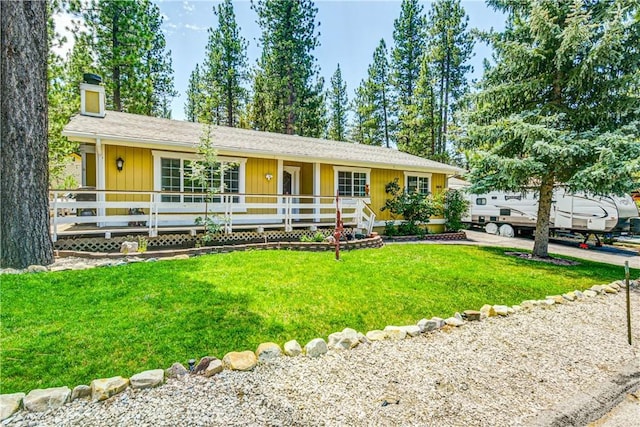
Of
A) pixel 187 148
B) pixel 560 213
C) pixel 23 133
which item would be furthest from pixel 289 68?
pixel 23 133

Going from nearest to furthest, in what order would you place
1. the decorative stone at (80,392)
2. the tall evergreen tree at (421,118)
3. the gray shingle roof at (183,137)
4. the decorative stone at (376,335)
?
the decorative stone at (80,392) < the decorative stone at (376,335) < the gray shingle roof at (183,137) < the tall evergreen tree at (421,118)

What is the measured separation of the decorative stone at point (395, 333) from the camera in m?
3.58

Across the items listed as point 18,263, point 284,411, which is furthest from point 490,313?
point 18,263

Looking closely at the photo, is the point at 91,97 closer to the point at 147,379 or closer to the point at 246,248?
the point at 246,248

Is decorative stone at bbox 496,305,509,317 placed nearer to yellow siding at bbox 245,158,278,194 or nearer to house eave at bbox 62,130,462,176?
house eave at bbox 62,130,462,176

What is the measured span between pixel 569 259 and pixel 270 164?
900cm

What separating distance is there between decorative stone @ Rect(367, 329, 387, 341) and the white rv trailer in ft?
29.6

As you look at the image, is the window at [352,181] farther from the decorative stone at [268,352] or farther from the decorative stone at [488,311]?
the decorative stone at [268,352]

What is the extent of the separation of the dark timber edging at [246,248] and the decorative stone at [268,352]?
468 centimetres

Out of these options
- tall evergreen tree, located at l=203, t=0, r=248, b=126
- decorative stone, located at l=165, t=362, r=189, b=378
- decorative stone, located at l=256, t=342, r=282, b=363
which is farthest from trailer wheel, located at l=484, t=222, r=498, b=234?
tall evergreen tree, located at l=203, t=0, r=248, b=126

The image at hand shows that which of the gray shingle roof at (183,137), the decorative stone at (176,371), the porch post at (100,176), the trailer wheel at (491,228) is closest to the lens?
the decorative stone at (176,371)

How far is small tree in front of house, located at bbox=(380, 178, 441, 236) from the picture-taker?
12.6 m

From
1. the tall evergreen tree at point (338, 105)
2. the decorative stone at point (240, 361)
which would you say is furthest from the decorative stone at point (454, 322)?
the tall evergreen tree at point (338, 105)

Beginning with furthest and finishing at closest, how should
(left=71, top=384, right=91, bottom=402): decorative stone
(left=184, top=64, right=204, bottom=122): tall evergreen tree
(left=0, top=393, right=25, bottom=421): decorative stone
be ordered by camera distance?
(left=184, top=64, right=204, bottom=122): tall evergreen tree, (left=71, top=384, right=91, bottom=402): decorative stone, (left=0, top=393, right=25, bottom=421): decorative stone
